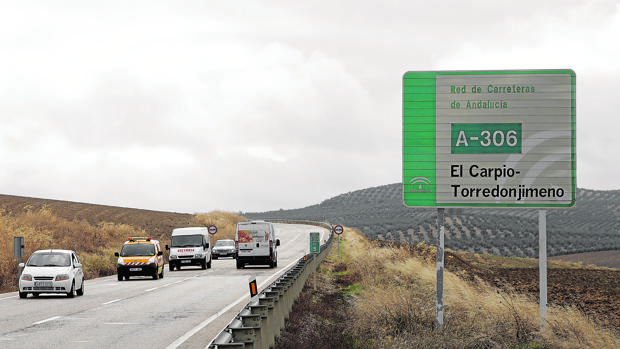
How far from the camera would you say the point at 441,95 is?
14.0 m

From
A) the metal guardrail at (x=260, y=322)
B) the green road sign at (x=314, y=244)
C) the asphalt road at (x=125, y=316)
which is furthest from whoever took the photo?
the green road sign at (x=314, y=244)

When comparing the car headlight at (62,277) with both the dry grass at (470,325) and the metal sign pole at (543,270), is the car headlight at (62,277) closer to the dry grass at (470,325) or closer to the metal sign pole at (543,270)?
the dry grass at (470,325)

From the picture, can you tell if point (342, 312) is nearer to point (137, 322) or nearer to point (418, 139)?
point (137, 322)

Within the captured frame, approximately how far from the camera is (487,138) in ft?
45.7

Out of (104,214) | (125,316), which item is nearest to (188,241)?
(125,316)

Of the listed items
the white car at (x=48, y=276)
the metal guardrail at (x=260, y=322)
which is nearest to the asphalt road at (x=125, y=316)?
the white car at (x=48, y=276)

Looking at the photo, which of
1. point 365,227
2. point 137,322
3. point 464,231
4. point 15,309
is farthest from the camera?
point 365,227

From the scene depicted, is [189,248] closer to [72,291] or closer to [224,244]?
[224,244]

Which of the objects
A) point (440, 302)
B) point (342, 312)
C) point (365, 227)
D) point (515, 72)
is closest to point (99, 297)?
point (342, 312)

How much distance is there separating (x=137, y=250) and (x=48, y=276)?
11101mm

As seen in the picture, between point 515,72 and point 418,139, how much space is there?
2.25m

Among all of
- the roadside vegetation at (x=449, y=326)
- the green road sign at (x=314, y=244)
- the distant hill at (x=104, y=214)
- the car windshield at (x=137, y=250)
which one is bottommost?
the roadside vegetation at (x=449, y=326)

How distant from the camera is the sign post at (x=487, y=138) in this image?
13898 millimetres

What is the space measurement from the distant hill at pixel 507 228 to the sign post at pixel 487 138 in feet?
233
